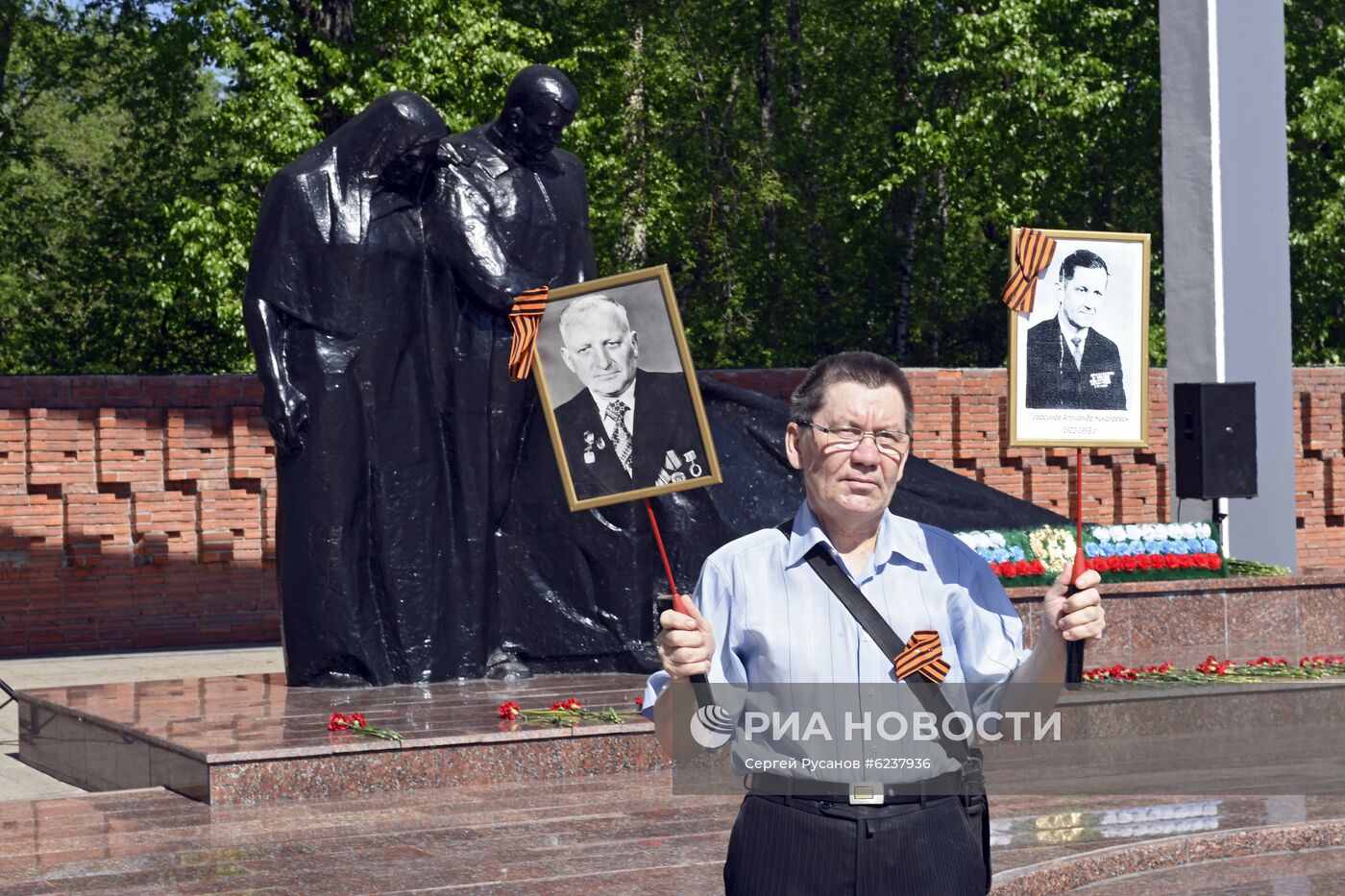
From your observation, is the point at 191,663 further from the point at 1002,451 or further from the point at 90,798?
the point at 1002,451

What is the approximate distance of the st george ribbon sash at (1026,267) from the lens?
4379 millimetres

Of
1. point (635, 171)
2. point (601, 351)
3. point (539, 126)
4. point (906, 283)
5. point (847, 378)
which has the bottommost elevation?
point (847, 378)

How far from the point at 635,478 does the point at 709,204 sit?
23.7 m

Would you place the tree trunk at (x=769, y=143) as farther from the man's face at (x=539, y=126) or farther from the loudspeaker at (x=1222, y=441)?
the man's face at (x=539, y=126)

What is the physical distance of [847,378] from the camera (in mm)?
3211


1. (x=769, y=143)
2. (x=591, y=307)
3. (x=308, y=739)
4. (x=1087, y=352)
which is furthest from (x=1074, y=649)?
(x=769, y=143)

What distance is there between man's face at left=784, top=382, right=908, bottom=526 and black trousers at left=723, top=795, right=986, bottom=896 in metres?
0.47

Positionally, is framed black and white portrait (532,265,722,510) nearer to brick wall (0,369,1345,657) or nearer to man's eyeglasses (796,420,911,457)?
man's eyeglasses (796,420,911,457)

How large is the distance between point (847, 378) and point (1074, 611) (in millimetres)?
531

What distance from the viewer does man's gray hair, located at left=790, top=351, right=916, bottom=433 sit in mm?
3213

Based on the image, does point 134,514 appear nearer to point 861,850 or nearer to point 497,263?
point 497,263

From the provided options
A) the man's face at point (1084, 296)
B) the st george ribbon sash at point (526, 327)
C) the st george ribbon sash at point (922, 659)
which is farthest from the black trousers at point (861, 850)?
the man's face at point (1084, 296)

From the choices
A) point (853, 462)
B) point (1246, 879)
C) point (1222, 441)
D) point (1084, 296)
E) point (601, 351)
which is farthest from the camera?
→ point (1222, 441)

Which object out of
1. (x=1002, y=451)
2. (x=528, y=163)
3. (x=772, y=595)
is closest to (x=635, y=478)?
(x=772, y=595)
